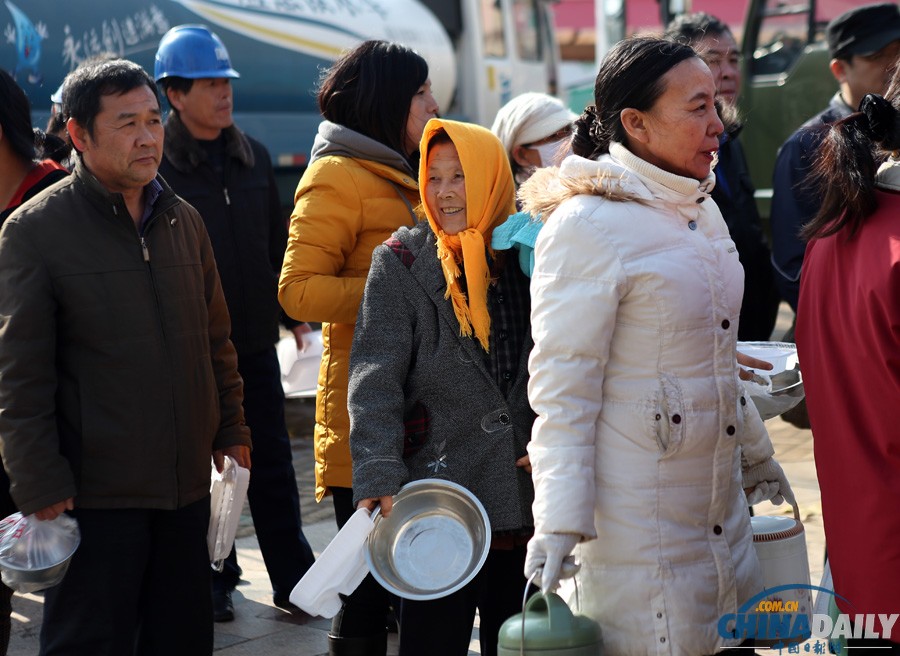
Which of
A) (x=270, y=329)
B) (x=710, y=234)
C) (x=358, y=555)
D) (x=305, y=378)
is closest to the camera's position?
(x=710, y=234)

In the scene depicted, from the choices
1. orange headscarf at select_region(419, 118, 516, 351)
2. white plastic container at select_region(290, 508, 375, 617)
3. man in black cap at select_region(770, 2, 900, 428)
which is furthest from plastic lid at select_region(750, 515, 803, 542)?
man in black cap at select_region(770, 2, 900, 428)

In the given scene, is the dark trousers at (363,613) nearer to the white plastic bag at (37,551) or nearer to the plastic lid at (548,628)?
the white plastic bag at (37,551)

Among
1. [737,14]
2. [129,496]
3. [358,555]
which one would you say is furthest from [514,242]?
[737,14]

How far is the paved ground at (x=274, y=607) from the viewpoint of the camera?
4172 mm

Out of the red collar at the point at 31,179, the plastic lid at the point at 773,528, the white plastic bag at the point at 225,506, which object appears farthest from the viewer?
the red collar at the point at 31,179

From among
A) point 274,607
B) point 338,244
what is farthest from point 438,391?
point 274,607

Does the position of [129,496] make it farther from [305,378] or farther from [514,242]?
[305,378]

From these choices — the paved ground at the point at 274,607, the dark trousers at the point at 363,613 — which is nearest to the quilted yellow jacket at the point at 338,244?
the dark trousers at the point at 363,613

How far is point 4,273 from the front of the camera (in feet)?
9.73

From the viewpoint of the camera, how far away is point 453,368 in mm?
3059

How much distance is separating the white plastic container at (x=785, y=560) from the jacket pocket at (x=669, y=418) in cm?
50

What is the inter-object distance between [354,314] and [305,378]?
175cm

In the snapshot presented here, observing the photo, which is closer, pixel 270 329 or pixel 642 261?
pixel 642 261

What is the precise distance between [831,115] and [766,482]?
1974 millimetres
